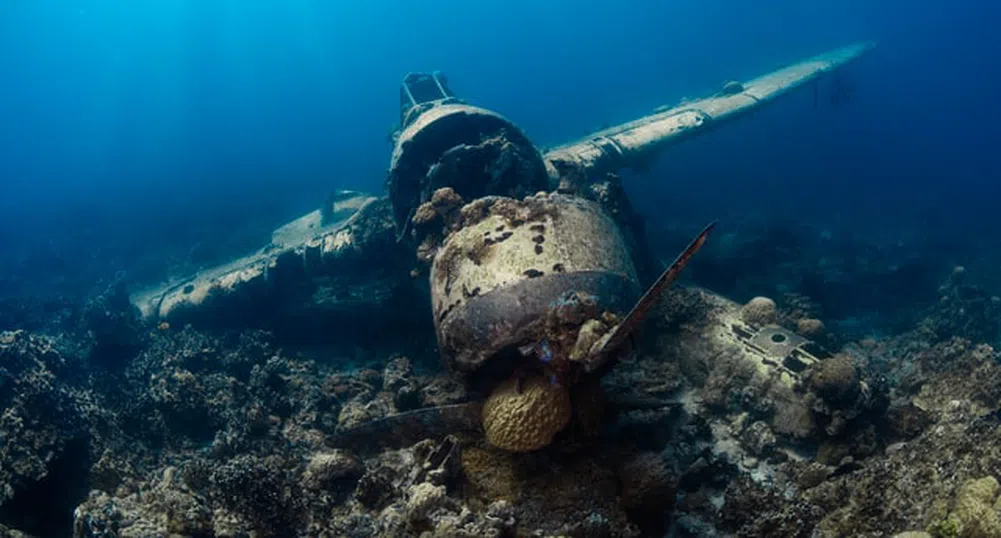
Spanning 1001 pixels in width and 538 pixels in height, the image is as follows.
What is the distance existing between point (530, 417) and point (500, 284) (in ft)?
4.98

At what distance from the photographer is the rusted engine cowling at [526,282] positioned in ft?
17.1

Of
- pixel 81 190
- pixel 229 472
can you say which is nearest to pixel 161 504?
pixel 229 472

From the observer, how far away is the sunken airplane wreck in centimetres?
492

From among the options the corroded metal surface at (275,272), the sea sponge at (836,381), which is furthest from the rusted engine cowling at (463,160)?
the sea sponge at (836,381)

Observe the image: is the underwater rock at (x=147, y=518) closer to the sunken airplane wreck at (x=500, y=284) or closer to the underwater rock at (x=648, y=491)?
the sunken airplane wreck at (x=500, y=284)

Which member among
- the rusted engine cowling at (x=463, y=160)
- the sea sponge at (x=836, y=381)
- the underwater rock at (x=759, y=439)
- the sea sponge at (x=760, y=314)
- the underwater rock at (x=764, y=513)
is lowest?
the underwater rock at (x=764, y=513)

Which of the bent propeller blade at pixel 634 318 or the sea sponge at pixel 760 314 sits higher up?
A: the bent propeller blade at pixel 634 318

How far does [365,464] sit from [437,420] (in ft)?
3.83

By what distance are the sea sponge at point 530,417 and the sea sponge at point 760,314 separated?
14.9 ft

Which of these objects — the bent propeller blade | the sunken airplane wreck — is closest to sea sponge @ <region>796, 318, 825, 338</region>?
the sunken airplane wreck

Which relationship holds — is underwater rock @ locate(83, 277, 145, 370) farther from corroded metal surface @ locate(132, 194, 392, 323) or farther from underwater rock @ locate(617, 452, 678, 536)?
underwater rock @ locate(617, 452, 678, 536)

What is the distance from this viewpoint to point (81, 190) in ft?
225

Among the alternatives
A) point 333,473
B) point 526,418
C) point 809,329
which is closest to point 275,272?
point 333,473

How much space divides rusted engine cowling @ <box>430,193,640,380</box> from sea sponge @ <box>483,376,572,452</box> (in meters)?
0.36
